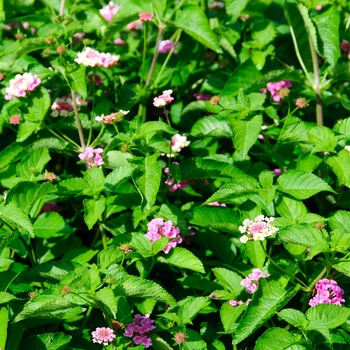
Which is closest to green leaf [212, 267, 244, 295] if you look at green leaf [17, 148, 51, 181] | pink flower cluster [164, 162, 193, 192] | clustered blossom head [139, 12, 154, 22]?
pink flower cluster [164, 162, 193, 192]

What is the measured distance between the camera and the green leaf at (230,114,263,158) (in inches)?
99.9

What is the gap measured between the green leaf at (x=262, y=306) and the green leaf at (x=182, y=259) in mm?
241

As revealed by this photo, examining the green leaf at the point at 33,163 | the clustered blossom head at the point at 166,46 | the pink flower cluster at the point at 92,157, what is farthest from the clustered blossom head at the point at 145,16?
the green leaf at the point at 33,163

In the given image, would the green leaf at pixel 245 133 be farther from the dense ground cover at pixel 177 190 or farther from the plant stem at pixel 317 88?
the plant stem at pixel 317 88

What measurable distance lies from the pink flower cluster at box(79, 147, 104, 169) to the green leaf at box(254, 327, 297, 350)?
943mm

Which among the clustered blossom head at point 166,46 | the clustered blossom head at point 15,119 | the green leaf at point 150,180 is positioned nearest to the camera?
the green leaf at point 150,180

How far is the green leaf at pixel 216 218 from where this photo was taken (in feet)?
8.20

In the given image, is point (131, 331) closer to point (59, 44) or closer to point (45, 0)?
point (59, 44)

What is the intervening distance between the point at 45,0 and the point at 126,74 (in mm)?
573

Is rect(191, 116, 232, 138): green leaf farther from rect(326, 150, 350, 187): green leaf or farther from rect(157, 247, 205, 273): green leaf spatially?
rect(157, 247, 205, 273): green leaf

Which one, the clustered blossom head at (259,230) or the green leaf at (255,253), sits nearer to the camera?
the clustered blossom head at (259,230)

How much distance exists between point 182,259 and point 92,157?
620mm

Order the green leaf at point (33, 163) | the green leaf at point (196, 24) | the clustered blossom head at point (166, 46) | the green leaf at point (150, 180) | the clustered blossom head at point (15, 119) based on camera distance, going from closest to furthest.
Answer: the green leaf at point (150, 180) < the green leaf at point (33, 163) < the clustered blossom head at point (15, 119) < the green leaf at point (196, 24) < the clustered blossom head at point (166, 46)

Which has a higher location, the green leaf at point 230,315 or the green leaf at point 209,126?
the green leaf at point 209,126
